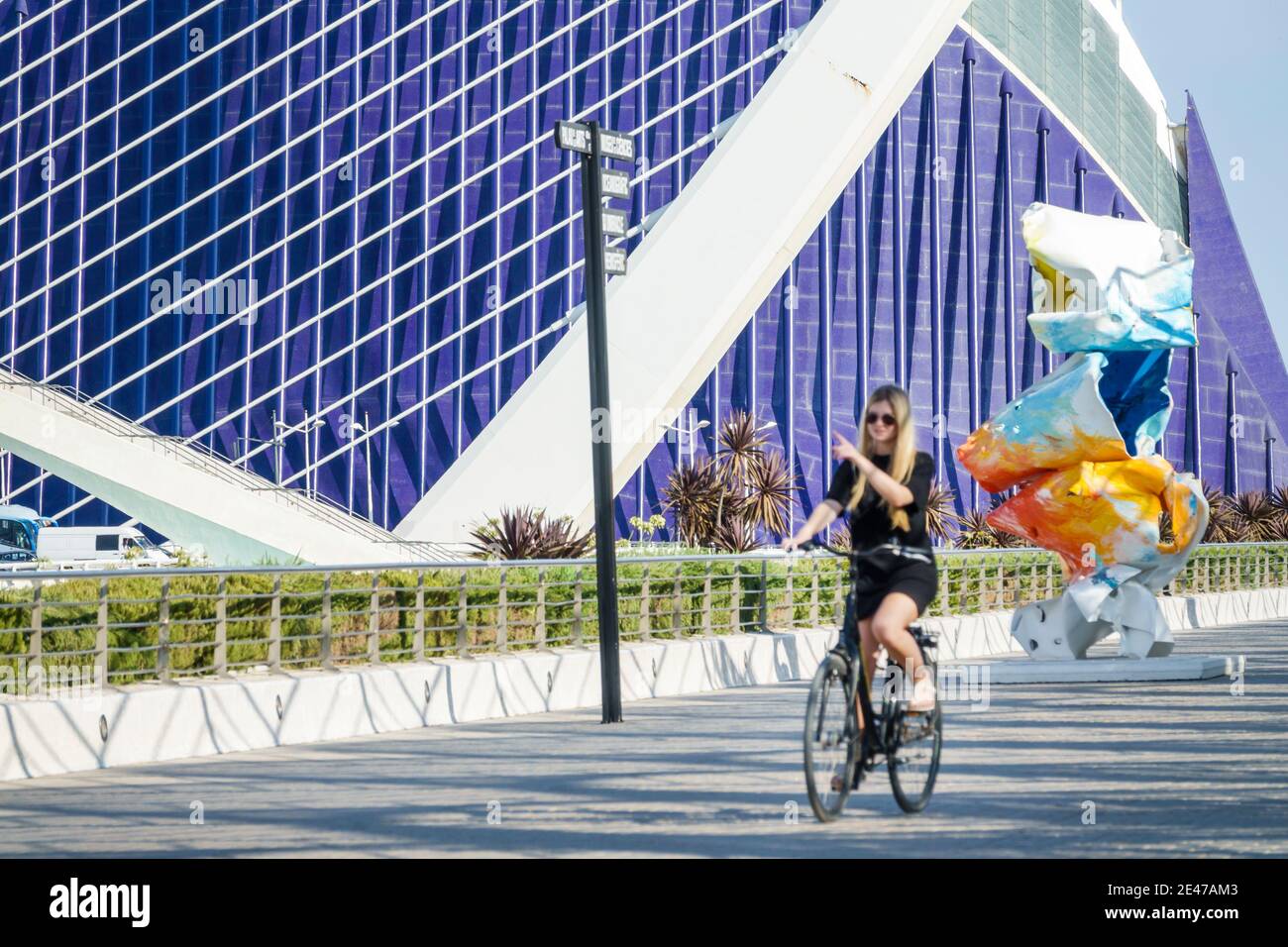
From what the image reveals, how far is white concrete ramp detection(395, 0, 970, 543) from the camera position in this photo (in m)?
28.6

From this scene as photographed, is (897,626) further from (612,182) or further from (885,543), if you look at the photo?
(612,182)

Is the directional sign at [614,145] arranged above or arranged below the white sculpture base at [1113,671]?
above

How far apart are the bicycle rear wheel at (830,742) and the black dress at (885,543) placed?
1.09 ft

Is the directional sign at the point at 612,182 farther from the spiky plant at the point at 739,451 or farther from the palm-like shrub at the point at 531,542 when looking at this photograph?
the spiky plant at the point at 739,451

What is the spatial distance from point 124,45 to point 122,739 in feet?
174

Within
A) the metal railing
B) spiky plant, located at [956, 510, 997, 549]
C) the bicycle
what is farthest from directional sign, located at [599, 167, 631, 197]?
spiky plant, located at [956, 510, 997, 549]

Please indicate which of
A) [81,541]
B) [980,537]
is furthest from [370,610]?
[81,541]

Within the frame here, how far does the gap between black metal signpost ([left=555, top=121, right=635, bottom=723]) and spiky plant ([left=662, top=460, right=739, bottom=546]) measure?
2004 cm

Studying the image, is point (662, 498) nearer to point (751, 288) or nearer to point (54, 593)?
point (751, 288)

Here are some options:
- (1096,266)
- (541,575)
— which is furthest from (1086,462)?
(541,575)

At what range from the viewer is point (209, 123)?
2404 inches

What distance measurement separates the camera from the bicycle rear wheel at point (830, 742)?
828cm

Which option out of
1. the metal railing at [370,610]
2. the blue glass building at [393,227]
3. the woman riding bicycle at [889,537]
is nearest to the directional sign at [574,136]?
the metal railing at [370,610]

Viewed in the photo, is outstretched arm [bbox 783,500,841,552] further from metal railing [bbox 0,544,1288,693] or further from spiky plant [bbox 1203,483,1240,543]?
spiky plant [bbox 1203,483,1240,543]
